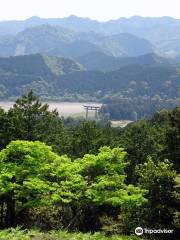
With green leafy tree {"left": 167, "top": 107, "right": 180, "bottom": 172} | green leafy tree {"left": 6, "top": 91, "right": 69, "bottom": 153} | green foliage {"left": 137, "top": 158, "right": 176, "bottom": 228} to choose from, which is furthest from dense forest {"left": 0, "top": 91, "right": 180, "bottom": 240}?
green leafy tree {"left": 6, "top": 91, "right": 69, "bottom": 153}

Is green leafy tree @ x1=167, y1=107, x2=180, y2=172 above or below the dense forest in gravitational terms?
above

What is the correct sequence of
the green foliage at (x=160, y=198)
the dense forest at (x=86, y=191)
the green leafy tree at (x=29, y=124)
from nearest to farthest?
the green foliage at (x=160, y=198), the dense forest at (x=86, y=191), the green leafy tree at (x=29, y=124)

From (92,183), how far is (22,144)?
6.14 meters

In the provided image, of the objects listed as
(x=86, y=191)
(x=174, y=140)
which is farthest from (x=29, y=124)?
(x=86, y=191)

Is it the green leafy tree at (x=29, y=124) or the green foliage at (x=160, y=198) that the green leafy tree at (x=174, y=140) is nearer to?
the green foliage at (x=160, y=198)

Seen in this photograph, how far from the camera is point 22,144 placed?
3388 cm

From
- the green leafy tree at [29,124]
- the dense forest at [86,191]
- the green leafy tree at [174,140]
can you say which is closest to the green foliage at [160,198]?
the dense forest at [86,191]

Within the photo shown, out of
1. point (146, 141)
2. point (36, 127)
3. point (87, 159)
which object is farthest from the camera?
point (146, 141)

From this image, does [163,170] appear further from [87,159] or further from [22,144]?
[22,144]

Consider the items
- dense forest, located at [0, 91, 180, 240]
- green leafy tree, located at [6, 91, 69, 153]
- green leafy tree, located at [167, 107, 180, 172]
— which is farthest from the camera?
green leafy tree, located at [6, 91, 69, 153]

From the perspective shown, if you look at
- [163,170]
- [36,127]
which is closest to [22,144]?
[163,170]

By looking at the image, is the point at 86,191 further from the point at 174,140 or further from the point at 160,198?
the point at 174,140

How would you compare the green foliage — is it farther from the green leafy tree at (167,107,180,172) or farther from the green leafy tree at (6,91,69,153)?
the green leafy tree at (6,91,69,153)

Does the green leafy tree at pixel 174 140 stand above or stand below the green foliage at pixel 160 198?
above
